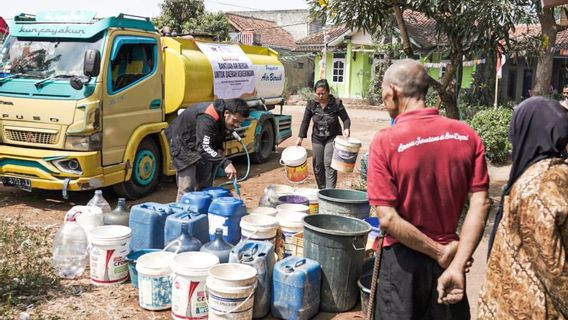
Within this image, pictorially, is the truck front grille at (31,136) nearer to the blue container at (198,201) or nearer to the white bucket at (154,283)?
the blue container at (198,201)

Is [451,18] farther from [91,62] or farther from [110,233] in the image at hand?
[110,233]

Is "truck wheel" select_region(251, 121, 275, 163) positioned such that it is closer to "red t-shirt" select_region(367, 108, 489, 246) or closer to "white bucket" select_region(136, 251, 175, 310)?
"white bucket" select_region(136, 251, 175, 310)

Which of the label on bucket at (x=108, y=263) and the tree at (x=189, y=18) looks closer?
the label on bucket at (x=108, y=263)

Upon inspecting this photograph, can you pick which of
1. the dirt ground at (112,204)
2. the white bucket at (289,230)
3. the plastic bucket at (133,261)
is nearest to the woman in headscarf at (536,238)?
the dirt ground at (112,204)

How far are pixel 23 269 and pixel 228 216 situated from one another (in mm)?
1918

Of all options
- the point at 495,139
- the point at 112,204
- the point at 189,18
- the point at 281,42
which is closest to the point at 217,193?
the point at 112,204

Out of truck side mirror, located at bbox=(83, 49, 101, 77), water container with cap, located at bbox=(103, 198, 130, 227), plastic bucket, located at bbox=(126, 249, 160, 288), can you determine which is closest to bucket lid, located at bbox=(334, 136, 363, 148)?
water container with cap, located at bbox=(103, 198, 130, 227)

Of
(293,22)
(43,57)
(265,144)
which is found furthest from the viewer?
(293,22)

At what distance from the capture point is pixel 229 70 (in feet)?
32.5

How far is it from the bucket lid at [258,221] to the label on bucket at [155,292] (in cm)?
83

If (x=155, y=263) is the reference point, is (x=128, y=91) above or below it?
above

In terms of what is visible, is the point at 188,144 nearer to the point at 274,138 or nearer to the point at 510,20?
the point at 510,20

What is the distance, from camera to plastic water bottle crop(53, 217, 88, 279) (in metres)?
5.03

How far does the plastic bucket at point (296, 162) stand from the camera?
7.16 m
